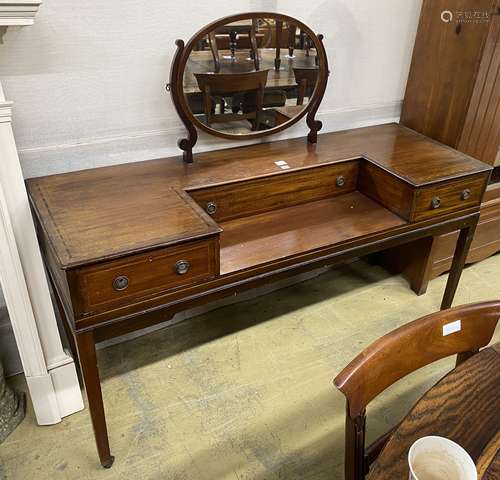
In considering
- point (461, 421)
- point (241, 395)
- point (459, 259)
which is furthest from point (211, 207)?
point (459, 259)

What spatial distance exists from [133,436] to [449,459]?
4.26 feet

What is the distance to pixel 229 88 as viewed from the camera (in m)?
1.73

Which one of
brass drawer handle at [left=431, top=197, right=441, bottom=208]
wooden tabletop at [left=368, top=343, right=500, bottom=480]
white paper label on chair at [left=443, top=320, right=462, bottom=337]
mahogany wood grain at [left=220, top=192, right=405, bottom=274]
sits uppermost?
white paper label on chair at [left=443, top=320, right=462, bottom=337]

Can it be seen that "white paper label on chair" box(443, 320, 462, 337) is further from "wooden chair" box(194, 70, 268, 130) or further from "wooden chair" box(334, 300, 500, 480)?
"wooden chair" box(194, 70, 268, 130)

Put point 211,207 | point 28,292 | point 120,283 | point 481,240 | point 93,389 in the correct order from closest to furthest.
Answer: point 120,283
point 93,389
point 28,292
point 211,207
point 481,240

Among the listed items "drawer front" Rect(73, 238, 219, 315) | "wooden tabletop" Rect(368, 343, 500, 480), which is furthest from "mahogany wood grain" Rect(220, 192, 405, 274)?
"wooden tabletop" Rect(368, 343, 500, 480)

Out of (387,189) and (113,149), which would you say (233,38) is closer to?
(113,149)

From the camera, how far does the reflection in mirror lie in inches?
64.8

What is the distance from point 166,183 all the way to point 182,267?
0.38 meters

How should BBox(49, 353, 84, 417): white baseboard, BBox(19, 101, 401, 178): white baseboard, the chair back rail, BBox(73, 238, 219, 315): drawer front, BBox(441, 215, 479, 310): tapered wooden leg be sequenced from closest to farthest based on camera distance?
the chair back rail, BBox(73, 238, 219, 315): drawer front, BBox(19, 101, 401, 178): white baseboard, BBox(49, 353, 84, 417): white baseboard, BBox(441, 215, 479, 310): tapered wooden leg

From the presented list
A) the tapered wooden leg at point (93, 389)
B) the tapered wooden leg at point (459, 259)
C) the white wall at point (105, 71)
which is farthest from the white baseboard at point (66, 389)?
the tapered wooden leg at point (459, 259)

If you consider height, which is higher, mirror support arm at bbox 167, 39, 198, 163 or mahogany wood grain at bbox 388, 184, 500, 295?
mirror support arm at bbox 167, 39, 198, 163

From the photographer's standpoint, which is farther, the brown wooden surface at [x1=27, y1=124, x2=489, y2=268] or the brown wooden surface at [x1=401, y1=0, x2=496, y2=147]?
the brown wooden surface at [x1=401, y1=0, x2=496, y2=147]

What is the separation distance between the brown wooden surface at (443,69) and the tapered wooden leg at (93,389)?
1.69 meters
